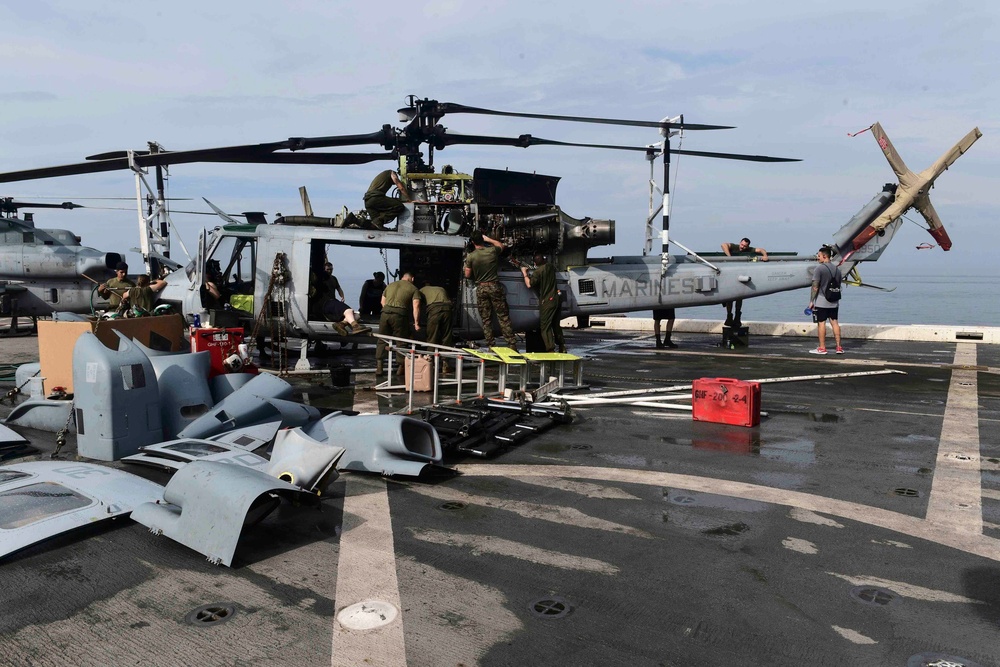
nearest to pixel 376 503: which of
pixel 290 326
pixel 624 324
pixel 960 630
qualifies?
pixel 960 630

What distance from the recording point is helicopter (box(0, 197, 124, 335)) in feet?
74.0

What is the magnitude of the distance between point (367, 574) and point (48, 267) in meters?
23.6

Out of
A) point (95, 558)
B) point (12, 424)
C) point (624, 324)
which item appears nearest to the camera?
point (95, 558)

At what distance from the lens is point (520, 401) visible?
28.7ft

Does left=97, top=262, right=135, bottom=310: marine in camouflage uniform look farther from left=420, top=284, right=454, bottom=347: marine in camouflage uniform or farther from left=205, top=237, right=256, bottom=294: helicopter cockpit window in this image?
left=420, top=284, right=454, bottom=347: marine in camouflage uniform

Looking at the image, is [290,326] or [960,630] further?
[290,326]

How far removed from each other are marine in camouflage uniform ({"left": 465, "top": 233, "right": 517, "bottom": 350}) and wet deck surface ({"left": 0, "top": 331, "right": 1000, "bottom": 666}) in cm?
542

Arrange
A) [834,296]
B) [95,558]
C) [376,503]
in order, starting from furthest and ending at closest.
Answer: [834,296], [376,503], [95,558]

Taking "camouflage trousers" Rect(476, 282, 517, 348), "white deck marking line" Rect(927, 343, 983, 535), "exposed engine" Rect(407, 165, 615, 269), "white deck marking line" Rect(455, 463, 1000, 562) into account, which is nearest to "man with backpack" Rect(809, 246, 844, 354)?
"white deck marking line" Rect(927, 343, 983, 535)

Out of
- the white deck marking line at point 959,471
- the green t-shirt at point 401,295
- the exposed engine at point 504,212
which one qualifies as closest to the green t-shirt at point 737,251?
the exposed engine at point 504,212

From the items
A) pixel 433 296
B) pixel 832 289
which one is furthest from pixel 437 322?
pixel 832 289

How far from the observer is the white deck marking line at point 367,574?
3.34 meters

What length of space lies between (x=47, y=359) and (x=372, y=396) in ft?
14.2

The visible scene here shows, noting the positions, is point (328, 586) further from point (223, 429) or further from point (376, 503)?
point (223, 429)
